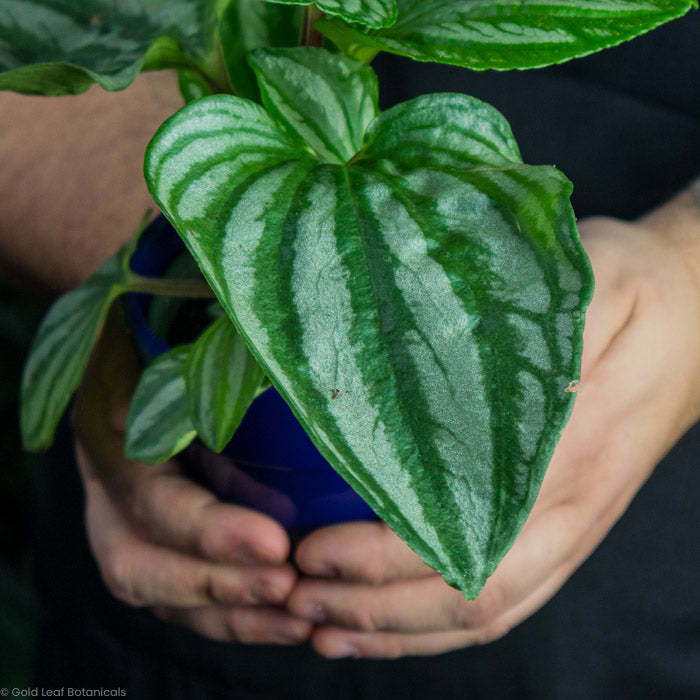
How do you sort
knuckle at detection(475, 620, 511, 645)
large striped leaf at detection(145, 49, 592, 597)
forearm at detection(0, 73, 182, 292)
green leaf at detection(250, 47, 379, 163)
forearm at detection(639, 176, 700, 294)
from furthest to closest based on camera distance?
forearm at detection(0, 73, 182, 292) → forearm at detection(639, 176, 700, 294) → knuckle at detection(475, 620, 511, 645) → green leaf at detection(250, 47, 379, 163) → large striped leaf at detection(145, 49, 592, 597)

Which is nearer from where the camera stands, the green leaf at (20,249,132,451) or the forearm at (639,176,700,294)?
the green leaf at (20,249,132,451)

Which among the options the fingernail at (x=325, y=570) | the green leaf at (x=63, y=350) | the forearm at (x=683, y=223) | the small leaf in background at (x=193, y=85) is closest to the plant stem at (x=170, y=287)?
the green leaf at (x=63, y=350)

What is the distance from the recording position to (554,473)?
57 centimetres

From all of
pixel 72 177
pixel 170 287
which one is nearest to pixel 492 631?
pixel 170 287

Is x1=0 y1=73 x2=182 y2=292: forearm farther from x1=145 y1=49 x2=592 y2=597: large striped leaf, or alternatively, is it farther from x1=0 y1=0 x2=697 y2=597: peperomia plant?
x1=145 y1=49 x2=592 y2=597: large striped leaf

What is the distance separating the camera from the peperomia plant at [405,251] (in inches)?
10.5

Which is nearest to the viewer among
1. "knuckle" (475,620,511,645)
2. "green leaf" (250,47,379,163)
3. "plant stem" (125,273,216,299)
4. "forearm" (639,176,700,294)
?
"green leaf" (250,47,379,163)

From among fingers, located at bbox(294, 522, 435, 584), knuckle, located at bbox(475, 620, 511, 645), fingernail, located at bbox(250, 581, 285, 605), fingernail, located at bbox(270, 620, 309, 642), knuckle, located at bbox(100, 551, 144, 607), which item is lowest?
knuckle, located at bbox(100, 551, 144, 607)

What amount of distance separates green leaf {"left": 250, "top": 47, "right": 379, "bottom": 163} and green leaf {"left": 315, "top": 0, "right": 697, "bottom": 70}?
43 mm

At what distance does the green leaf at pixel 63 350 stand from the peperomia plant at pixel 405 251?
0.59 ft

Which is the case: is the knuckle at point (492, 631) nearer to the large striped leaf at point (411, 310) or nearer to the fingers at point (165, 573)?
the fingers at point (165, 573)

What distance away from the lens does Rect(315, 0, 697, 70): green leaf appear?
341 millimetres

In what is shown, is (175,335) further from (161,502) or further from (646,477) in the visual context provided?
(646,477)

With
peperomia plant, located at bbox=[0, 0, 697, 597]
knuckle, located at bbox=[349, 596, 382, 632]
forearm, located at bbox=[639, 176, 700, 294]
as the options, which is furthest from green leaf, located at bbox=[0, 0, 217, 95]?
forearm, located at bbox=[639, 176, 700, 294]
